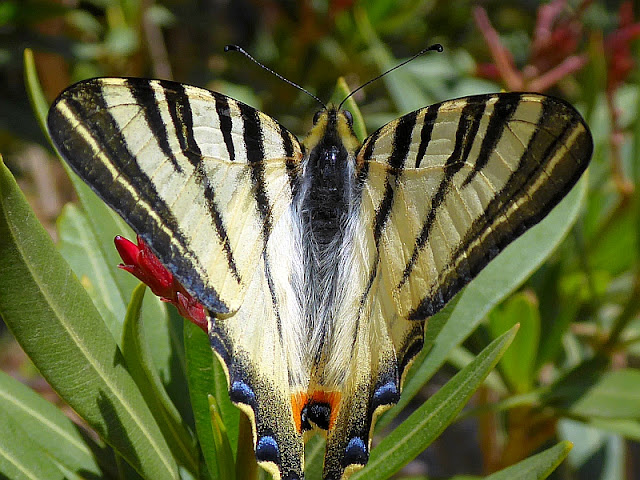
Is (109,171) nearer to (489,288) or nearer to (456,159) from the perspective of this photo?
(456,159)

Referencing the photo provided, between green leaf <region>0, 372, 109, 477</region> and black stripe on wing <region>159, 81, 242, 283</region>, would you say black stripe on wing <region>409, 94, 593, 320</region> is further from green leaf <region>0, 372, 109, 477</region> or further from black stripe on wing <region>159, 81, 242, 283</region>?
green leaf <region>0, 372, 109, 477</region>

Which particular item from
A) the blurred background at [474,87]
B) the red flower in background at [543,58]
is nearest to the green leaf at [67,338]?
the blurred background at [474,87]

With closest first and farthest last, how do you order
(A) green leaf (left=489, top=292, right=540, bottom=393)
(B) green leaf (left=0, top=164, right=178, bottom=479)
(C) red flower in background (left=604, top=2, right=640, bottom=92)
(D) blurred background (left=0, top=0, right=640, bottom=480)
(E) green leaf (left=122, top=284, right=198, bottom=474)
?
(B) green leaf (left=0, top=164, right=178, bottom=479)
(E) green leaf (left=122, top=284, right=198, bottom=474)
(A) green leaf (left=489, top=292, right=540, bottom=393)
(D) blurred background (left=0, top=0, right=640, bottom=480)
(C) red flower in background (left=604, top=2, right=640, bottom=92)


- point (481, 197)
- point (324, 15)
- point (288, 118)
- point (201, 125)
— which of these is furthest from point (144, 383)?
point (324, 15)

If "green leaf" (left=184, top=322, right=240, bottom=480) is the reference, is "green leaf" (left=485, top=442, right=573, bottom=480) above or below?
below

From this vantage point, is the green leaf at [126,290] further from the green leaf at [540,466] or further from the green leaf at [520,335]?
the green leaf at [520,335]

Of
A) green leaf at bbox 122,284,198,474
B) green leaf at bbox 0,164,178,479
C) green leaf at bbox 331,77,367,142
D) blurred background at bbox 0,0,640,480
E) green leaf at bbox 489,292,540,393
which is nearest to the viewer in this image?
green leaf at bbox 0,164,178,479

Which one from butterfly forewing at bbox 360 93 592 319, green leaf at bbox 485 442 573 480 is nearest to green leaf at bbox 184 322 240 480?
butterfly forewing at bbox 360 93 592 319

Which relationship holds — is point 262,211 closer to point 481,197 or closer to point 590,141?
point 481,197
